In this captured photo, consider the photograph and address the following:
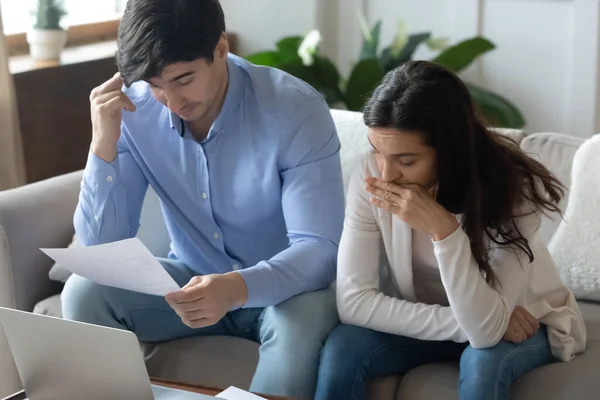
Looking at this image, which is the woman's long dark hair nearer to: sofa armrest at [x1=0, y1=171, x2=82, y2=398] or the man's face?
the man's face

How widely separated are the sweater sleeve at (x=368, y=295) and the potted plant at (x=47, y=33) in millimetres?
1500

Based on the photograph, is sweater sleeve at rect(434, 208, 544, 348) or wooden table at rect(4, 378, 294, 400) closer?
wooden table at rect(4, 378, 294, 400)

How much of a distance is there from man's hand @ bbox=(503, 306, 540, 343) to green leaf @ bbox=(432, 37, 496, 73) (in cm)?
159

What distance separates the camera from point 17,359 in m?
1.40

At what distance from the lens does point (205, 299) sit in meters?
1.54

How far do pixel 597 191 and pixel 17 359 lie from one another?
117 centimetres

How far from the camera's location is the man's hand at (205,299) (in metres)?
1.52

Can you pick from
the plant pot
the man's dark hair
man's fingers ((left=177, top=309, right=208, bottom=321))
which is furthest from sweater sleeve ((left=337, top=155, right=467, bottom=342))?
the plant pot

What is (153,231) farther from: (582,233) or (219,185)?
(582,233)

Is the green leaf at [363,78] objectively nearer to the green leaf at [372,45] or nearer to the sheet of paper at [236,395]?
the green leaf at [372,45]

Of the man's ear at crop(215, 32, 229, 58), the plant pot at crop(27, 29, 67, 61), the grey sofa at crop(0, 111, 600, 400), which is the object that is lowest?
the grey sofa at crop(0, 111, 600, 400)

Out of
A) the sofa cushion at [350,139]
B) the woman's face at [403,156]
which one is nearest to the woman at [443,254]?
the woman's face at [403,156]

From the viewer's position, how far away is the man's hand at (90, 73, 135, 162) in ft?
5.90

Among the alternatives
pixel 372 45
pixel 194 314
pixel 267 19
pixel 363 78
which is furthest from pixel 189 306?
pixel 267 19
